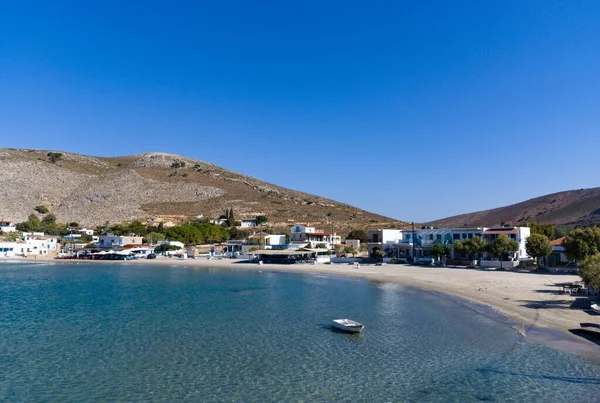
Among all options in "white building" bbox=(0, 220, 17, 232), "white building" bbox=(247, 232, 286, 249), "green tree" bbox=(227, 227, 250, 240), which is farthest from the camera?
"white building" bbox=(0, 220, 17, 232)

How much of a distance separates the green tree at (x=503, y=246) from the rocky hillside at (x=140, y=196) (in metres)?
61.3

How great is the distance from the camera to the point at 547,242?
166 feet

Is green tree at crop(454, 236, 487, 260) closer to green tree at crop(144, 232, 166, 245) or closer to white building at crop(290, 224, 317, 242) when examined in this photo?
white building at crop(290, 224, 317, 242)

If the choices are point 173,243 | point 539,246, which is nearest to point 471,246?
point 539,246

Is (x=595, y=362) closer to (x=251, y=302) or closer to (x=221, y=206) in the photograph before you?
(x=251, y=302)

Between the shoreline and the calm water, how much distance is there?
1.55 m

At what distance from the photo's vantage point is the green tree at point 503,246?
174 feet

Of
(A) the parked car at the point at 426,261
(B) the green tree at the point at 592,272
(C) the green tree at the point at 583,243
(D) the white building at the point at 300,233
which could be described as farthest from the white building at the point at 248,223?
(B) the green tree at the point at 592,272

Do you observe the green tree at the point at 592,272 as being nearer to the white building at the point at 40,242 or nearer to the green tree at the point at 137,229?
the green tree at the point at 137,229

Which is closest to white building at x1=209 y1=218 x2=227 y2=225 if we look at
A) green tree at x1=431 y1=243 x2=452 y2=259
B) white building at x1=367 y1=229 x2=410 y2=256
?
white building at x1=367 y1=229 x2=410 y2=256

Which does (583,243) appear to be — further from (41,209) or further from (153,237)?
(41,209)

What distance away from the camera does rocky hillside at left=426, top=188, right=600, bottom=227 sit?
443ft

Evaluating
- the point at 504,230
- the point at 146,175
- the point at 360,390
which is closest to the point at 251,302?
the point at 360,390

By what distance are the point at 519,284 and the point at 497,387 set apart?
26380 millimetres
